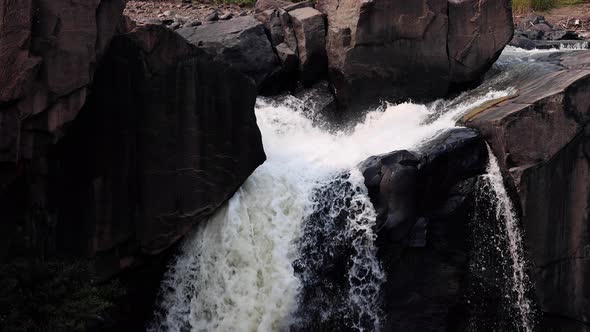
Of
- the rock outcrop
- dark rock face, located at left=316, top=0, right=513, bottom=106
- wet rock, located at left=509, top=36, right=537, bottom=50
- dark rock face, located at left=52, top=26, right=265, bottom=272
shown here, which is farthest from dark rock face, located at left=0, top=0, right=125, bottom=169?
the rock outcrop

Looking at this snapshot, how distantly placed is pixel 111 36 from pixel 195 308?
11.3 ft

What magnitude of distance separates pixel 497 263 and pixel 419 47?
4.18 meters

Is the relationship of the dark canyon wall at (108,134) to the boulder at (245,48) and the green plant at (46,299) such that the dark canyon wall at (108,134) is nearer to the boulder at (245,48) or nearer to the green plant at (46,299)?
the green plant at (46,299)

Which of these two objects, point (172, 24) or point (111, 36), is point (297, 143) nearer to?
point (111, 36)

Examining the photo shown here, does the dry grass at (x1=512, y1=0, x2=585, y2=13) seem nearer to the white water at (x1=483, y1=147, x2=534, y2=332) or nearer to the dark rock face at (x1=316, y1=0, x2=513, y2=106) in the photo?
the dark rock face at (x1=316, y1=0, x2=513, y2=106)

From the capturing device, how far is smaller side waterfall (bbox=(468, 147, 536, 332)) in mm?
9164

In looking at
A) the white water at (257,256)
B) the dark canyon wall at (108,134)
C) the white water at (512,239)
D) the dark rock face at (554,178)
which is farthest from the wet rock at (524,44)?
the dark canyon wall at (108,134)

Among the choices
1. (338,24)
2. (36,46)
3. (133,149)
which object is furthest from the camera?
(338,24)

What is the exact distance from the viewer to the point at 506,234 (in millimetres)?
9227

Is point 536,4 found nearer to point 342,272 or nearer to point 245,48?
point 245,48

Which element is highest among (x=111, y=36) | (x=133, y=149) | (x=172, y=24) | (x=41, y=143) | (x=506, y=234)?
(x=111, y=36)

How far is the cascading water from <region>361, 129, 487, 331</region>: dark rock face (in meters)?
0.19

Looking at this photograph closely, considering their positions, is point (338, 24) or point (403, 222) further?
point (338, 24)

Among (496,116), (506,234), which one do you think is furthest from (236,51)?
(506,234)
